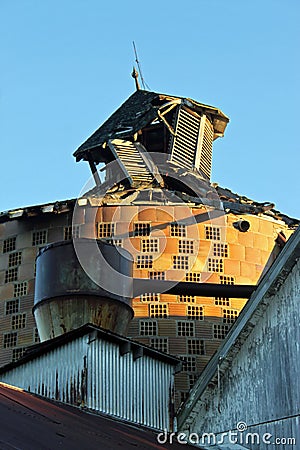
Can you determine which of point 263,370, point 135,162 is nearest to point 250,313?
point 263,370

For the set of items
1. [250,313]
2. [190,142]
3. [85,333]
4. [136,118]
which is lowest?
[85,333]

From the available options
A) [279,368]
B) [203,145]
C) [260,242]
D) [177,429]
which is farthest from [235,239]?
[279,368]

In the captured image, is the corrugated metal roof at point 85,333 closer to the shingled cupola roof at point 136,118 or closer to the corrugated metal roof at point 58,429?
the corrugated metal roof at point 58,429

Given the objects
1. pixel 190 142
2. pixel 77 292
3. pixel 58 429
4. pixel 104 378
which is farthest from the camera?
pixel 190 142

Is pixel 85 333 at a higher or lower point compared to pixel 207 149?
lower

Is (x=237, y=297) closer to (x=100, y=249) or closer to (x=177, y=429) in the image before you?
(x=100, y=249)

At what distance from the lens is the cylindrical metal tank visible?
20.9m

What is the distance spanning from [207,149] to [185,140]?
1.64m

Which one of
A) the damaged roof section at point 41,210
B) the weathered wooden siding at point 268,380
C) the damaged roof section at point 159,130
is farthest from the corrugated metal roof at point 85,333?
the damaged roof section at point 159,130

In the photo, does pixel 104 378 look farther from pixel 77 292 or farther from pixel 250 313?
pixel 250 313

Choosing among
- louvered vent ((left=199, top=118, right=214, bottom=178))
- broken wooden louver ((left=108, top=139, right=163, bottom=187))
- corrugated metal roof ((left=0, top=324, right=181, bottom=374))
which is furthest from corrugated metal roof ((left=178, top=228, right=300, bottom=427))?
louvered vent ((left=199, top=118, right=214, bottom=178))

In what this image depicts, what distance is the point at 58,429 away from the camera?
12211mm

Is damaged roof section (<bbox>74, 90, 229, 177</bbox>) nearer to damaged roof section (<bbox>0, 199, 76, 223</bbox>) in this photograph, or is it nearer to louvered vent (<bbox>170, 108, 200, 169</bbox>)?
louvered vent (<bbox>170, 108, 200, 169</bbox>)

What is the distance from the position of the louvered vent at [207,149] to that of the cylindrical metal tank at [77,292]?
12462 mm
